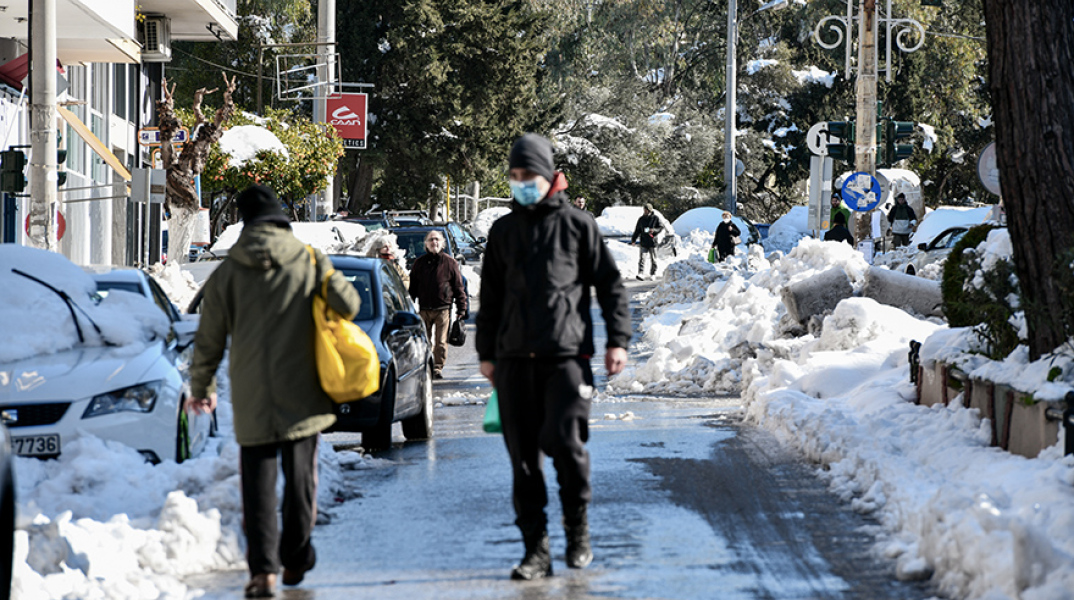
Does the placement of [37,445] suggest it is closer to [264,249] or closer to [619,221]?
Answer: [264,249]

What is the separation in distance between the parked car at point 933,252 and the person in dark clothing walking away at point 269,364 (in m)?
17.4

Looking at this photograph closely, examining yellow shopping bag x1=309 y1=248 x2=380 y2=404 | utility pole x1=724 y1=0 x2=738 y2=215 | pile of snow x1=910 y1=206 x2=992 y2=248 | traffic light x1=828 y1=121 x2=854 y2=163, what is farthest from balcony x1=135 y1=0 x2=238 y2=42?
yellow shopping bag x1=309 y1=248 x2=380 y2=404

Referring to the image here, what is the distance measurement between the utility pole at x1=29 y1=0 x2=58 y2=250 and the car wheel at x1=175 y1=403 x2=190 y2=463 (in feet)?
29.8

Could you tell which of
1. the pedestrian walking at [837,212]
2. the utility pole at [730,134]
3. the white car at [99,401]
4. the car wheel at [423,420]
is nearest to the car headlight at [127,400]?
the white car at [99,401]

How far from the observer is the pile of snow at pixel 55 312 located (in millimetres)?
8758

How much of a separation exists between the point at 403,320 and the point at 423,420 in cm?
84

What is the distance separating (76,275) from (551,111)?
163ft

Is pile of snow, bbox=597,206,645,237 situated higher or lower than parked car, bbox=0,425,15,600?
higher

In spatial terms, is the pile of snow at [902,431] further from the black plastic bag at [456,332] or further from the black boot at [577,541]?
the black plastic bag at [456,332]

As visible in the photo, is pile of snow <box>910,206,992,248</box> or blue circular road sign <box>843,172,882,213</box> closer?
blue circular road sign <box>843,172,882,213</box>

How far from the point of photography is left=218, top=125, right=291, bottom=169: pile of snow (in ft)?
122

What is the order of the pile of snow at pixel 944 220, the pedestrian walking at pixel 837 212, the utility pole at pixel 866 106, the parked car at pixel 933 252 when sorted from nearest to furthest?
the utility pole at pixel 866 106
the parked car at pixel 933 252
the pedestrian walking at pixel 837 212
the pile of snow at pixel 944 220

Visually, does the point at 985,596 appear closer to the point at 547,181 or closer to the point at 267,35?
the point at 547,181

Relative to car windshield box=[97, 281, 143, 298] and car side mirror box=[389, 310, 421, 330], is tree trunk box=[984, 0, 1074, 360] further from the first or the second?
car windshield box=[97, 281, 143, 298]
